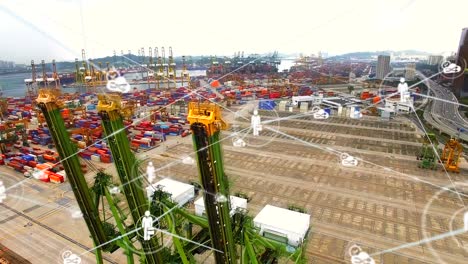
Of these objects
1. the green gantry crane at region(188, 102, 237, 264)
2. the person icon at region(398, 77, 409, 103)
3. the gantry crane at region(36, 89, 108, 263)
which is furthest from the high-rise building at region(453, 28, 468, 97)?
the gantry crane at region(36, 89, 108, 263)

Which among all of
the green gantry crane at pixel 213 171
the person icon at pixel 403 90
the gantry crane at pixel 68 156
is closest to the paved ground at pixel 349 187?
the gantry crane at pixel 68 156

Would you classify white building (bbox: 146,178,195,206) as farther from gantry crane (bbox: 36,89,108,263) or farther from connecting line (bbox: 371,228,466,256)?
connecting line (bbox: 371,228,466,256)

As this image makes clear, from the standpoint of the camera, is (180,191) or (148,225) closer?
(148,225)

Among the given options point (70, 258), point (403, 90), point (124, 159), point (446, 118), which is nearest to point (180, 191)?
point (70, 258)

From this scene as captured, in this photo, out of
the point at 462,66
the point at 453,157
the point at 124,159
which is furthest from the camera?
the point at 462,66

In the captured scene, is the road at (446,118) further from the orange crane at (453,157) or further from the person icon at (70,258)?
the person icon at (70,258)

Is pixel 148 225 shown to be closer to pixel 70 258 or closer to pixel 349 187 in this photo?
pixel 70 258

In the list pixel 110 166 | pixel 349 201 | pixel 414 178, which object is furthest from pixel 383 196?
pixel 110 166
